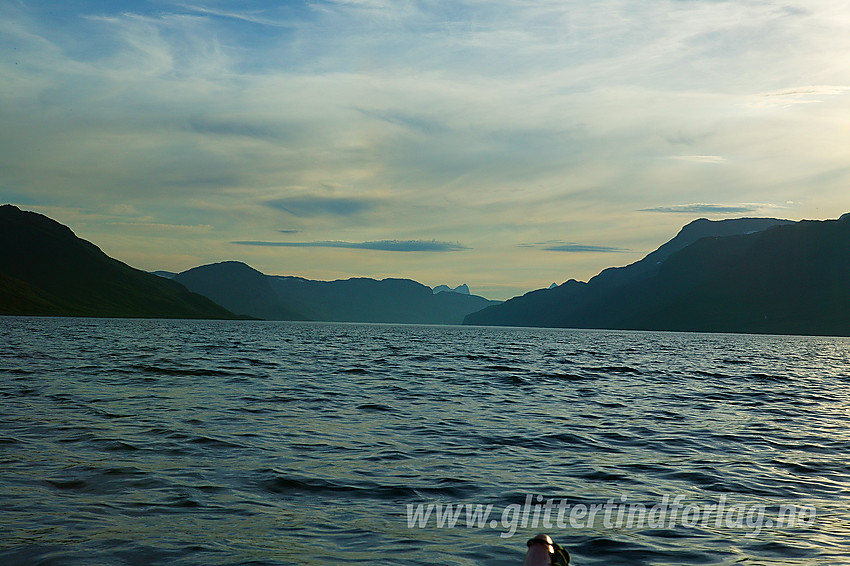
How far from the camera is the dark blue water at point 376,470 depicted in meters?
9.66

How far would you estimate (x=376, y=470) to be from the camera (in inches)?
575

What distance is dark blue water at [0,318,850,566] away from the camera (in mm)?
9656

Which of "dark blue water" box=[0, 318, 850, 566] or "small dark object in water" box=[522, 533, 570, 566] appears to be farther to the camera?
"dark blue water" box=[0, 318, 850, 566]

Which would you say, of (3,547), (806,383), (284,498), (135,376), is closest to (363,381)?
(135,376)

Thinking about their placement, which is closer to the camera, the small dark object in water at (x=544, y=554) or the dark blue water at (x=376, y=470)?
the small dark object in water at (x=544, y=554)

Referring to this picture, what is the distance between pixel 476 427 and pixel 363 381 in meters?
15.7

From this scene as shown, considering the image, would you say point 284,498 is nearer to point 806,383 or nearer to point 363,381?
point 363,381

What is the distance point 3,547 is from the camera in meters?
8.91

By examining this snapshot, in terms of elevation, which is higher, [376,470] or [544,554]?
[544,554]

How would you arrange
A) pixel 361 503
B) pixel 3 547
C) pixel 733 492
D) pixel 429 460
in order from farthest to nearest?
1. pixel 429 460
2. pixel 733 492
3. pixel 361 503
4. pixel 3 547

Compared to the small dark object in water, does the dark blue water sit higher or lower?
lower

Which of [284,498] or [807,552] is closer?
[807,552]

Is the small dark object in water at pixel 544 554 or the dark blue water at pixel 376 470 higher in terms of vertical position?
the small dark object in water at pixel 544 554

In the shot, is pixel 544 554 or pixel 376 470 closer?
pixel 544 554
